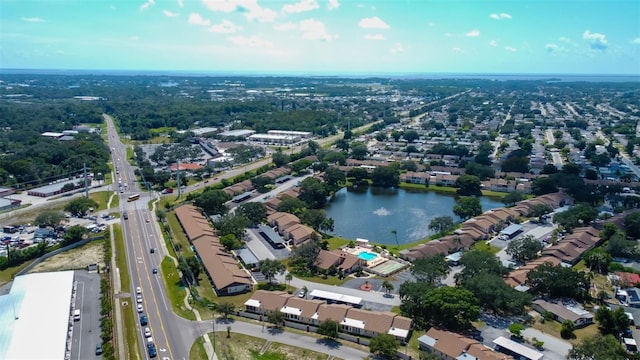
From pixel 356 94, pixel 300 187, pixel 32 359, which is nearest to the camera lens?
pixel 32 359

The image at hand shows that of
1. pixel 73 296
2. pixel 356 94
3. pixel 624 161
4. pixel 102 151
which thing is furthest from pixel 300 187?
pixel 356 94

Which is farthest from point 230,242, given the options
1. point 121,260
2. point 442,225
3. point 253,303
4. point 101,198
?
point 101,198

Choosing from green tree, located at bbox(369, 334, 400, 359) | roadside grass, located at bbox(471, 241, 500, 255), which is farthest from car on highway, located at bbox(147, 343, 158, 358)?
roadside grass, located at bbox(471, 241, 500, 255)

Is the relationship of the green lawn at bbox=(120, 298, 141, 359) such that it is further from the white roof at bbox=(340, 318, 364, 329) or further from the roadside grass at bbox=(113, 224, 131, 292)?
the white roof at bbox=(340, 318, 364, 329)

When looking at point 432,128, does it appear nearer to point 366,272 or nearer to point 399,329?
point 366,272

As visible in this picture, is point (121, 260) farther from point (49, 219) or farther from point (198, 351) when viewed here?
point (198, 351)

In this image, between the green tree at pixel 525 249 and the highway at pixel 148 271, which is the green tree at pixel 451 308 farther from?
the highway at pixel 148 271
